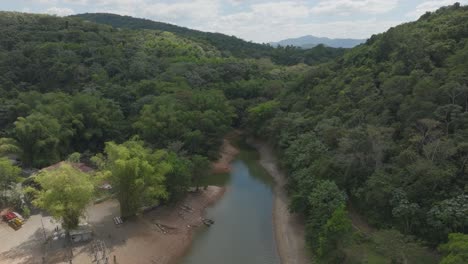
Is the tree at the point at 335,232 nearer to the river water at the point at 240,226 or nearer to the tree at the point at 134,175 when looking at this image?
the river water at the point at 240,226

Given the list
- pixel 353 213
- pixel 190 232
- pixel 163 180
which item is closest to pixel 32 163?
pixel 163 180

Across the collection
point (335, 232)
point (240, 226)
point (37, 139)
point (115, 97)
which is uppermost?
point (115, 97)

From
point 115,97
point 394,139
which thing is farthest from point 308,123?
point 115,97

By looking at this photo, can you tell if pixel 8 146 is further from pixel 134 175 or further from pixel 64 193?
pixel 134 175

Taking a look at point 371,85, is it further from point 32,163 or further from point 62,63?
point 62,63

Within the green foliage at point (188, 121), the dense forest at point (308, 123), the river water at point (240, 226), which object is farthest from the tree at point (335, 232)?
the green foliage at point (188, 121)

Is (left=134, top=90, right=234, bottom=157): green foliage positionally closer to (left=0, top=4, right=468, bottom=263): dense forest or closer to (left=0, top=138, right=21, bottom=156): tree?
(left=0, top=4, right=468, bottom=263): dense forest
